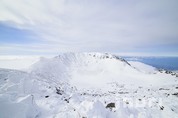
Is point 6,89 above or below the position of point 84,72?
A: above

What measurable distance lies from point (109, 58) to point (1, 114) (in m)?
146

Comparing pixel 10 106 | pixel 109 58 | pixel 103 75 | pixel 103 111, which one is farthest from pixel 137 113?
pixel 109 58

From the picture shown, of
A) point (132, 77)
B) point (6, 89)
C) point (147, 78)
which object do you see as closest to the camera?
point (6, 89)

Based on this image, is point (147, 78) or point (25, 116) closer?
point (25, 116)

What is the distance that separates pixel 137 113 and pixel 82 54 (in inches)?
5995

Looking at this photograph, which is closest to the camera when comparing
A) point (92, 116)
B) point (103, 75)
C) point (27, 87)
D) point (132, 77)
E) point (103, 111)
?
point (92, 116)

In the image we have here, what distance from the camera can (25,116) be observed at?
11.4m

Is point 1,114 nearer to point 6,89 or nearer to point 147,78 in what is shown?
point 6,89

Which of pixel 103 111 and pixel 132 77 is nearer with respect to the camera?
pixel 103 111

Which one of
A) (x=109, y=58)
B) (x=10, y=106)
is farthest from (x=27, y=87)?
(x=109, y=58)

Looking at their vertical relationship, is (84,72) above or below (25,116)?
below

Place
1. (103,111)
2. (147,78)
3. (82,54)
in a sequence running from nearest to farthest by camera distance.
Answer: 1. (103,111)
2. (147,78)
3. (82,54)

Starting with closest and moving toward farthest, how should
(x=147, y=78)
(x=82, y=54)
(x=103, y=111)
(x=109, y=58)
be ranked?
(x=103, y=111) < (x=147, y=78) < (x=109, y=58) < (x=82, y=54)

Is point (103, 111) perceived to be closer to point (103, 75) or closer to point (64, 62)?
point (103, 75)
